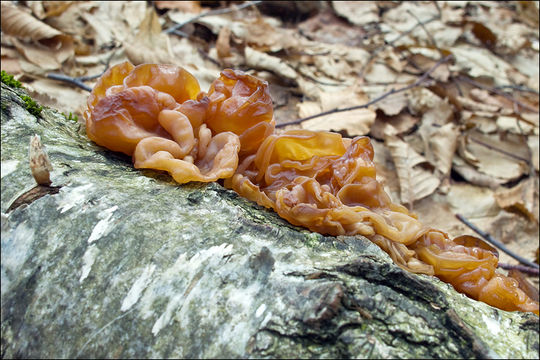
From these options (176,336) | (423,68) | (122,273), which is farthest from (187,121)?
(423,68)

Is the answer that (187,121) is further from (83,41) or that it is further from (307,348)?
(83,41)

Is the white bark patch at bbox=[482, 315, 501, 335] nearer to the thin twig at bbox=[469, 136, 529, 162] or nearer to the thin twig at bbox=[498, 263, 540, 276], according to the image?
the thin twig at bbox=[498, 263, 540, 276]

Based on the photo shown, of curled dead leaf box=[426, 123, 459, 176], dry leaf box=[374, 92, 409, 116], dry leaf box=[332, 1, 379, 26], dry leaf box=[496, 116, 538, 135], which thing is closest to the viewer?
curled dead leaf box=[426, 123, 459, 176]

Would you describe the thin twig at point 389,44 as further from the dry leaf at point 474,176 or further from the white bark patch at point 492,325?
the white bark patch at point 492,325

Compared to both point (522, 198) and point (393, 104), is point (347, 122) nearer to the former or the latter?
point (393, 104)

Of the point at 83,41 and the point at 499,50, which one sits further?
the point at 499,50

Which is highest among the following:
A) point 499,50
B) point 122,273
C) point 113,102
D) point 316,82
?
point 113,102

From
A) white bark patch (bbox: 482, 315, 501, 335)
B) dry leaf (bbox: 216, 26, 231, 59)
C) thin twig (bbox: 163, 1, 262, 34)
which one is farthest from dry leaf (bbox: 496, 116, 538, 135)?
white bark patch (bbox: 482, 315, 501, 335)
